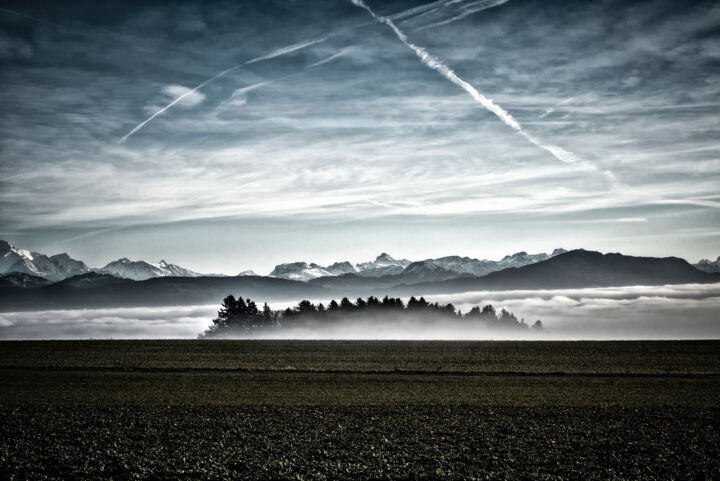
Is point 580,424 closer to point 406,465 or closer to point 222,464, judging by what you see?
point 406,465

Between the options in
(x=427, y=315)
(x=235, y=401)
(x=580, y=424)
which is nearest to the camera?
(x=580, y=424)

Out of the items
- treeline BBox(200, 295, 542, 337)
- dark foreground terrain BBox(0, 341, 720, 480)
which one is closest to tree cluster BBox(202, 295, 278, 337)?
treeline BBox(200, 295, 542, 337)

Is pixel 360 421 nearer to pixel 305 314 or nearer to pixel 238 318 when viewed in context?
pixel 238 318

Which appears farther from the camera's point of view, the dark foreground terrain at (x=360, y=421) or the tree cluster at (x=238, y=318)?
the tree cluster at (x=238, y=318)

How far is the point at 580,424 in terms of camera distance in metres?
31.0

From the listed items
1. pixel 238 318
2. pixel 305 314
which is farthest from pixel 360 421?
pixel 305 314

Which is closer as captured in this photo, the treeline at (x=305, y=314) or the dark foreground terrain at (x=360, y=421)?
the dark foreground terrain at (x=360, y=421)

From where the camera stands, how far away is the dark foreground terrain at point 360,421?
73.1 feet

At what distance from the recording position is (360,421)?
103 ft

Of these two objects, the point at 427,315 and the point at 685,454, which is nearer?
the point at 685,454

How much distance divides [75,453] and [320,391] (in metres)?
23.2

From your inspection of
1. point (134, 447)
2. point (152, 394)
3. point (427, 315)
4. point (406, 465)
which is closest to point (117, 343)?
point (152, 394)

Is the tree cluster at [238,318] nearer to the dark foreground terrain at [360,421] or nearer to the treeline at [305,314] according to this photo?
the treeline at [305,314]

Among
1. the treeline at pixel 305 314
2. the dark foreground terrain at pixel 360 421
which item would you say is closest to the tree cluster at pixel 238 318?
the treeline at pixel 305 314
